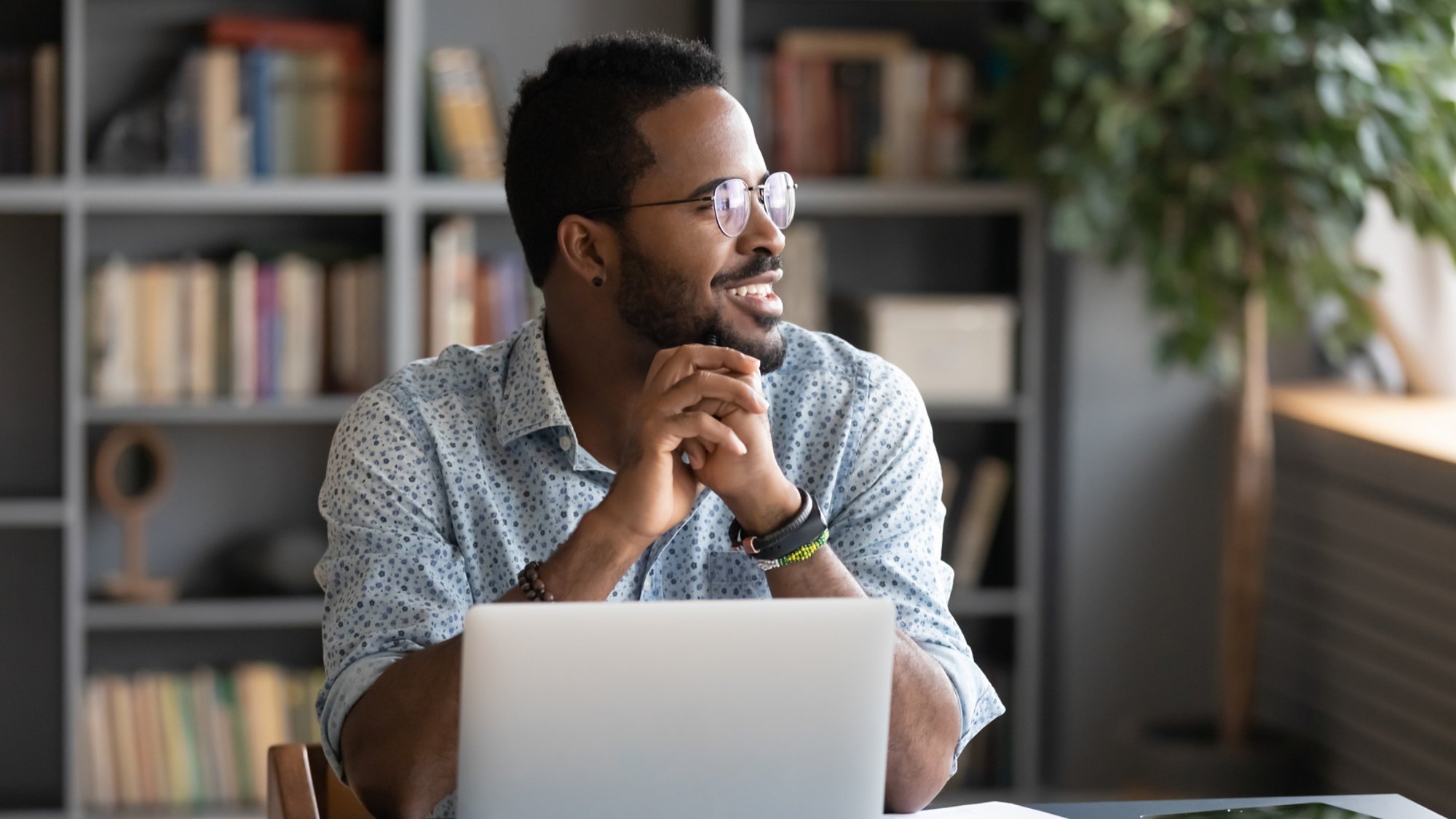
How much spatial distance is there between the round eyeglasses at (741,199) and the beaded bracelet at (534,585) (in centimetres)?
39

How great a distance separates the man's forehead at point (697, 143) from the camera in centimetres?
160

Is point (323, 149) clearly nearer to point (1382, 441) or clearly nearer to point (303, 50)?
point (303, 50)

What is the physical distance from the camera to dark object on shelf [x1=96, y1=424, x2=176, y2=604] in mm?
3283

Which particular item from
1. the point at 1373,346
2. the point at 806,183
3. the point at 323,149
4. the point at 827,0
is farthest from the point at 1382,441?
the point at 323,149

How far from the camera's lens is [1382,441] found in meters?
2.91

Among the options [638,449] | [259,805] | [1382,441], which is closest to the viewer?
[638,449]

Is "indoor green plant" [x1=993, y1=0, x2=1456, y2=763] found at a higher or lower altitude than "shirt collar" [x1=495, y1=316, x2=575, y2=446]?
higher

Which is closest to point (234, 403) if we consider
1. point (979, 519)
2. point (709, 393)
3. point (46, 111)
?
point (46, 111)

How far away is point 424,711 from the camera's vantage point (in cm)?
135

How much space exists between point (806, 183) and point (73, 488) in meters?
1.57

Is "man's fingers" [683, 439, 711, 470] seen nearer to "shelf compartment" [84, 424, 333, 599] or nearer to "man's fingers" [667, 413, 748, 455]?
"man's fingers" [667, 413, 748, 455]

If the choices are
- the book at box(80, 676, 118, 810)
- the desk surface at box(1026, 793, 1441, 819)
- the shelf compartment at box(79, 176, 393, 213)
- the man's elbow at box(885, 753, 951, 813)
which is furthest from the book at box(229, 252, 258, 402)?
the desk surface at box(1026, 793, 1441, 819)

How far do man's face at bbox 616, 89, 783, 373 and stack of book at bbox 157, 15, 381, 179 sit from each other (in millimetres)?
1856

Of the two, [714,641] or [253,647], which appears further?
[253,647]
